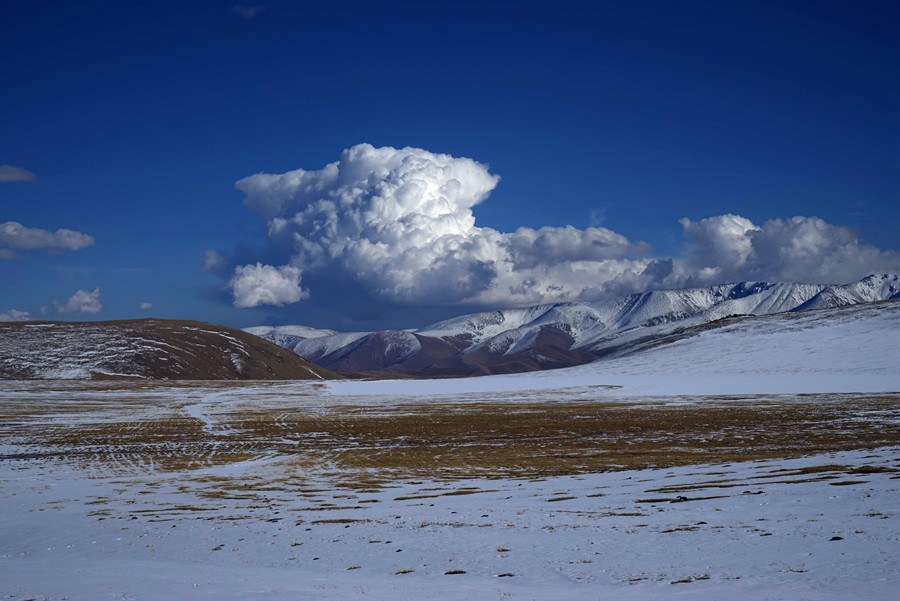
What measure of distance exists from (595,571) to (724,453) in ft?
61.8

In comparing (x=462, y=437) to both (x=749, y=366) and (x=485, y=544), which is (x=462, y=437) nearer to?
(x=485, y=544)

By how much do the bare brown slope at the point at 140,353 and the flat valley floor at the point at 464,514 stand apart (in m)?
116

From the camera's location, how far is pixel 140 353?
510 ft

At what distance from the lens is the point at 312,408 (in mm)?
69062

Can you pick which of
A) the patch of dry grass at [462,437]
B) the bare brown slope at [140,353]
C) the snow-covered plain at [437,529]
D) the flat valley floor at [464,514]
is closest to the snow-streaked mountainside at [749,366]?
the patch of dry grass at [462,437]

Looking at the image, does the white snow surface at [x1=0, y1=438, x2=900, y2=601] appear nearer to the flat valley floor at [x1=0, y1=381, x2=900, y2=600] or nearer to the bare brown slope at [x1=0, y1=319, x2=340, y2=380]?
the flat valley floor at [x1=0, y1=381, x2=900, y2=600]

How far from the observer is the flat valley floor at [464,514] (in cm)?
1135

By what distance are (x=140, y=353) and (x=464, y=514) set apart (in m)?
158

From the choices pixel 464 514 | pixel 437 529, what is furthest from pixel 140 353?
pixel 437 529

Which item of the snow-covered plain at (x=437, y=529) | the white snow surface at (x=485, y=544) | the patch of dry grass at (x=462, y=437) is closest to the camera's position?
the white snow surface at (x=485, y=544)

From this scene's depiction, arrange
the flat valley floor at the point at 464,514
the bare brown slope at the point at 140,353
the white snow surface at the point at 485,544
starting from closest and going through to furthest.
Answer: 1. the white snow surface at the point at 485,544
2. the flat valley floor at the point at 464,514
3. the bare brown slope at the point at 140,353

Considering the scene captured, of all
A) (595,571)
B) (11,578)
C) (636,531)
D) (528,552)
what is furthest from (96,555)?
(636,531)

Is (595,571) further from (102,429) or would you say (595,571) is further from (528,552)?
(102,429)

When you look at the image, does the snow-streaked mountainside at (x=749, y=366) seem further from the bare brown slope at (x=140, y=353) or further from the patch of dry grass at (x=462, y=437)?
the bare brown slope at (x=140, y=353)
